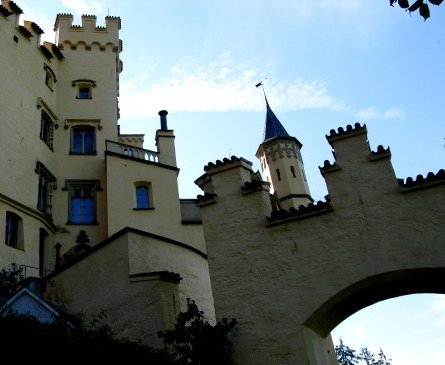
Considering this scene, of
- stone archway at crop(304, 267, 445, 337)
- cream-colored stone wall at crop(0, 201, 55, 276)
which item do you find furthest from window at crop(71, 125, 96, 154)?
stone archway at crop(304, 267, 445, 337)

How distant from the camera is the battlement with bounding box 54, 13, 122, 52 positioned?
94.3ft

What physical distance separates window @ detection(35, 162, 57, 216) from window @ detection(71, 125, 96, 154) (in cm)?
241

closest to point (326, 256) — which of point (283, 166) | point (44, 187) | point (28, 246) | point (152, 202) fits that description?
point (28, 246)

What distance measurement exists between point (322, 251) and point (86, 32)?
24351 mm

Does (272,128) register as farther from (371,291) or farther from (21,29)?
(371,291)

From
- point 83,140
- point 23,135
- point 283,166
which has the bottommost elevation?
point 23,135

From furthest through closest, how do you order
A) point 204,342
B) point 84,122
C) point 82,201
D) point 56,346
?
point 84,122, point 82,201, point 204,342, point 56,346

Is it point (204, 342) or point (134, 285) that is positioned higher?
point (134, 285)

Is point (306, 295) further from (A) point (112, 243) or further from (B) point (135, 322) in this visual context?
(A) point (112, 243)

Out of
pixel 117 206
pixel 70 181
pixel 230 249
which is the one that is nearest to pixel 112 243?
pixel 230 249

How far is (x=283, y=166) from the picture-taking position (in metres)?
29.5

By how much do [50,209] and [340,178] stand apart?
1579cm

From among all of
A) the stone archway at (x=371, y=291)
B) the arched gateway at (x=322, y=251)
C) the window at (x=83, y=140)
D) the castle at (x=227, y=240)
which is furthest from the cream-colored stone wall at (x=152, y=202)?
the stone archway at (x=371, y=291)

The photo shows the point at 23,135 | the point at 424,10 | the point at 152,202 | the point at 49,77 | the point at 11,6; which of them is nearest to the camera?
the point at 424,10
